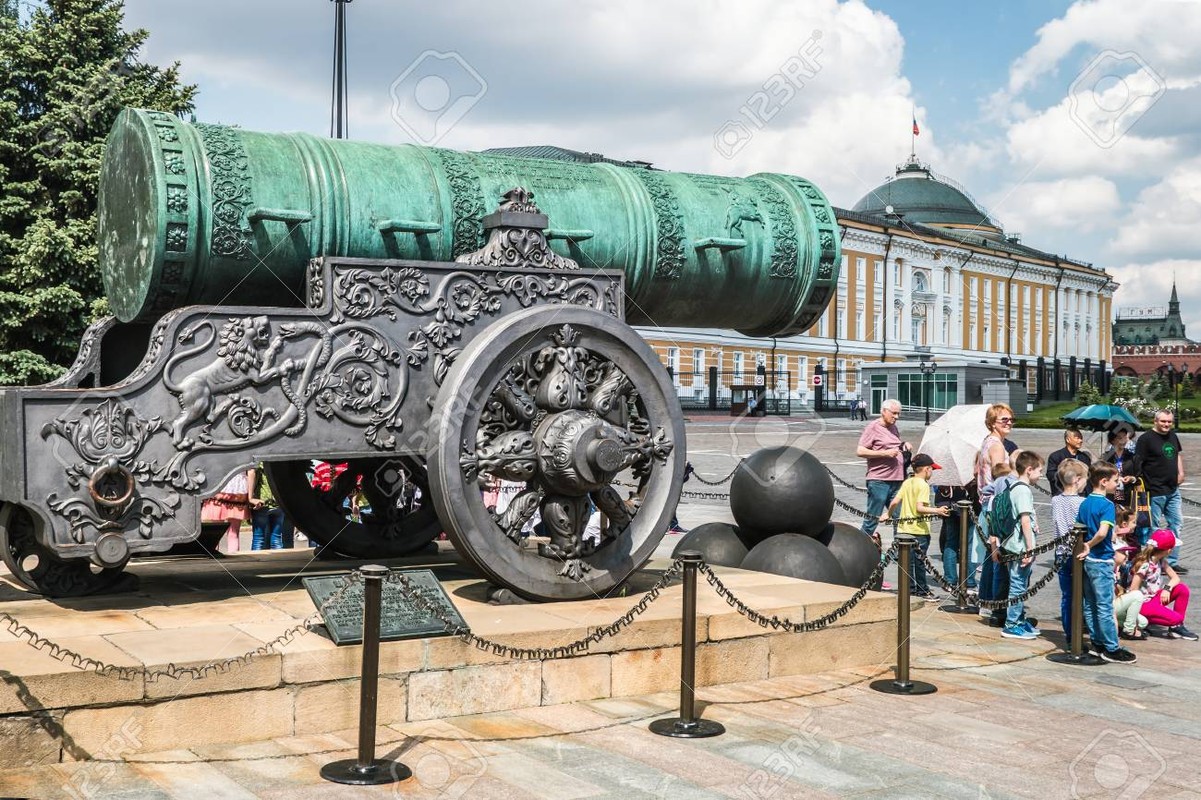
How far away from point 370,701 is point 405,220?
2.47 meters

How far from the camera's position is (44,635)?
516 centimetres

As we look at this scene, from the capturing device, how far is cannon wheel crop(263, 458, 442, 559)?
7.57 metres

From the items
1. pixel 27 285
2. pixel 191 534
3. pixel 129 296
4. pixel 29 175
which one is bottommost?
pixel 191 534

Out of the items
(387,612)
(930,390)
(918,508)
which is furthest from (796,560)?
(930,390)

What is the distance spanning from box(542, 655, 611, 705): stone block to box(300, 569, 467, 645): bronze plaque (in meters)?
0.48

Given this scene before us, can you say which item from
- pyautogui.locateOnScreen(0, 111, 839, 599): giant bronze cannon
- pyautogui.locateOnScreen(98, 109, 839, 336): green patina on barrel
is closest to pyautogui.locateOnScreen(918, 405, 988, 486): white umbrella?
pyautogui.locateOnScreen(98, 109, 839, 336): green patina on barrel

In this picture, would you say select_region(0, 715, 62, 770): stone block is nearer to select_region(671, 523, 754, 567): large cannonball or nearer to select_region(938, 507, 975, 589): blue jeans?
select_region(671, 523, 754, 567): large cannonball

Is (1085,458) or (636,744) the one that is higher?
(1085,458)

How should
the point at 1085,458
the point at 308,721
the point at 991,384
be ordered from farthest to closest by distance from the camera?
the point at 991,384 < the point at 1085,458 < the point at 308,721

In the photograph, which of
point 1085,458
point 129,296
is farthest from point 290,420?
point 1085,458

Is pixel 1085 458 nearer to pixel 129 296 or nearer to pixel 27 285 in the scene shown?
pixel 129 296

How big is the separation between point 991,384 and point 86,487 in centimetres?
4430

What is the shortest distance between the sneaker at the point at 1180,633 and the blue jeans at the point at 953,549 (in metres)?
1.63

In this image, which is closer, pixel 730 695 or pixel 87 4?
pixel 730 695
